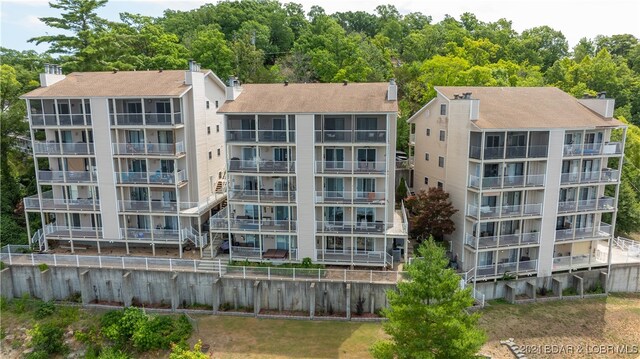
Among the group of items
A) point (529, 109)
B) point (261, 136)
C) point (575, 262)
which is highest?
point (529, 109)

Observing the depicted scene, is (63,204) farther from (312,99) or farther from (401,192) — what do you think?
(401,192)

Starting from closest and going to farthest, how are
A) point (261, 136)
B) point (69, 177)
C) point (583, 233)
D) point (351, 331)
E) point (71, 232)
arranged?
1. point (351, 331)
2. point (261, 136)
3. point (583, 233)
4. point (69, 177)
5. point (71, 232)

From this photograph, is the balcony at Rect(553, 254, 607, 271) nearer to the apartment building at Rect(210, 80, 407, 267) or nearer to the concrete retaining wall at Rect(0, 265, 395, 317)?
the apartment building at Rect(210, 80, 407, 267)

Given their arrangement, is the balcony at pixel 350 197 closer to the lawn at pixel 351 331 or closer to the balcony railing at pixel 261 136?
the balcony railing at pixel 261 136

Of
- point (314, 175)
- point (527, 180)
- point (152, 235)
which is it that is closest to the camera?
point (314, 175)

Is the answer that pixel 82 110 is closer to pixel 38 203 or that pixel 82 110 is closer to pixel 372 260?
pixel 38 203

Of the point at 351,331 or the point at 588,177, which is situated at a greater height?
the point at 588,177

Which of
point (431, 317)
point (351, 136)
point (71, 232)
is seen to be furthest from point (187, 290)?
point (431, 317)
